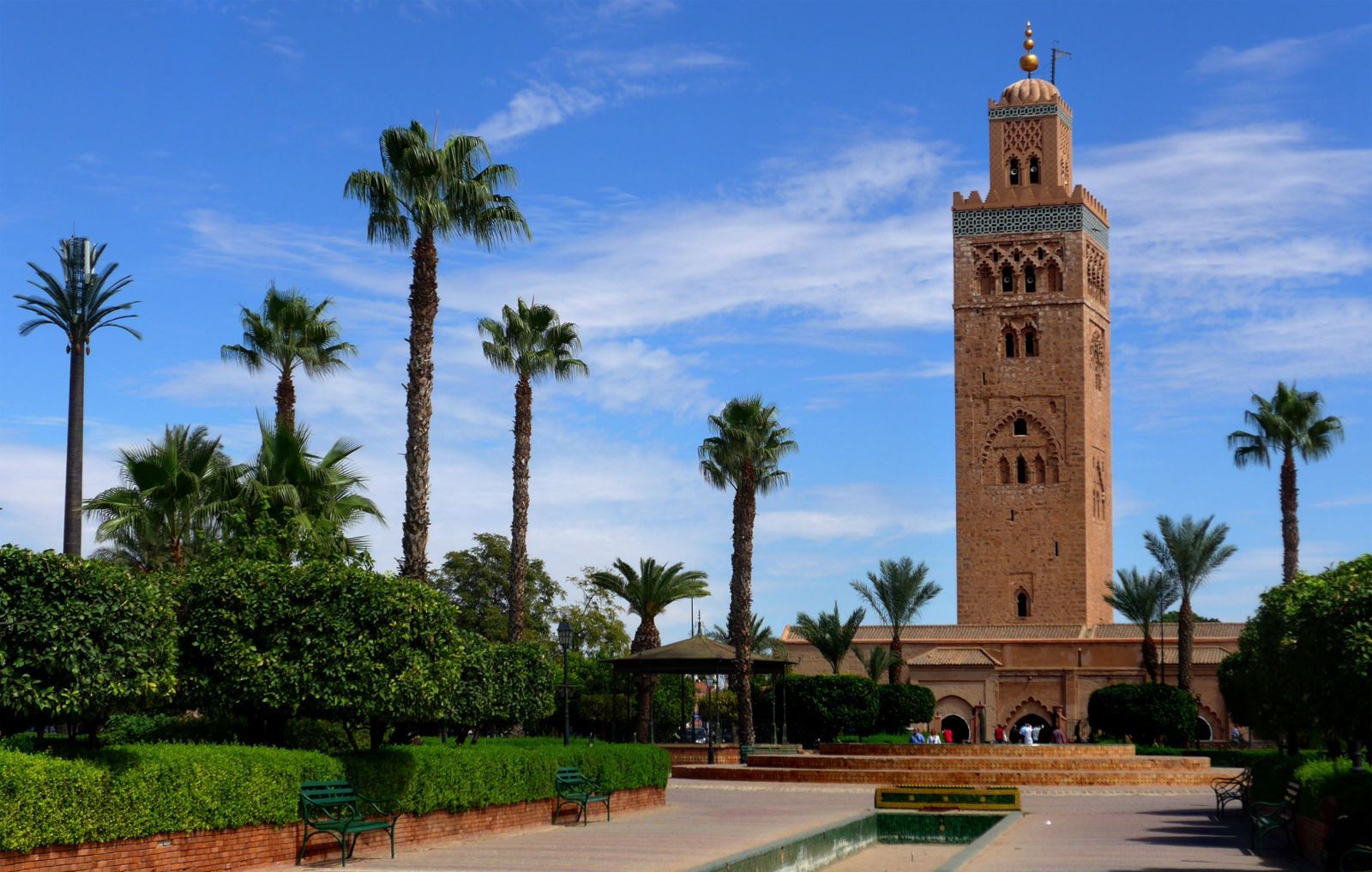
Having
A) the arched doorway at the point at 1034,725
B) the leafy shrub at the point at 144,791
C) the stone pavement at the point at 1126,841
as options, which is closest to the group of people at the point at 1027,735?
the arched doorway at the point at 1034,725

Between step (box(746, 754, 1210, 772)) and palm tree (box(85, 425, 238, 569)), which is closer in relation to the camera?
palm tree (box(85, 425, 238, 569))

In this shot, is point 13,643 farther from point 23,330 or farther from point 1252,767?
point 1252,767

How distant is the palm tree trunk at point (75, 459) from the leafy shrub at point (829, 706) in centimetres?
A: 2446

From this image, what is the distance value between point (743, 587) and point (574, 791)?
63.6 ft

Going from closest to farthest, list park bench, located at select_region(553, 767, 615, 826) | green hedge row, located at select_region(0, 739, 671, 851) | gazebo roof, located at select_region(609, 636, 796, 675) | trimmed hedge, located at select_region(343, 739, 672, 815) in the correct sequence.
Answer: green hedge row, located at select_region(0, 739, 671, 851) → trimmed hedge, located at select_region(343, 739, 672, 815) → park bench, located at select_region(553, 767, 615, 826) → gazebo roof, located at select_region(609, 636, 796, 675)

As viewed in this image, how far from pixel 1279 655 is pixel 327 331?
21.0m

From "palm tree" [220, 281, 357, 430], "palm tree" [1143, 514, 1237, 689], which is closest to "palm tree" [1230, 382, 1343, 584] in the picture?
"palm tree" [1143, 514, 1237, 689]

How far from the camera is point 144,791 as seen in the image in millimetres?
12766

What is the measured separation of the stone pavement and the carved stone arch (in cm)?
2966

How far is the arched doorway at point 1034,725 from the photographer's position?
5003 cm

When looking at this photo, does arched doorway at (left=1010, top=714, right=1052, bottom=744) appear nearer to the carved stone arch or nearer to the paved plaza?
the carved stone arch

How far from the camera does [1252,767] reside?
71.8 ft

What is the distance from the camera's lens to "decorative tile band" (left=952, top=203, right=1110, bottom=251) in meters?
56.7

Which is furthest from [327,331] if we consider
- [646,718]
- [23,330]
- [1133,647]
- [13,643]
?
[1133,647]
